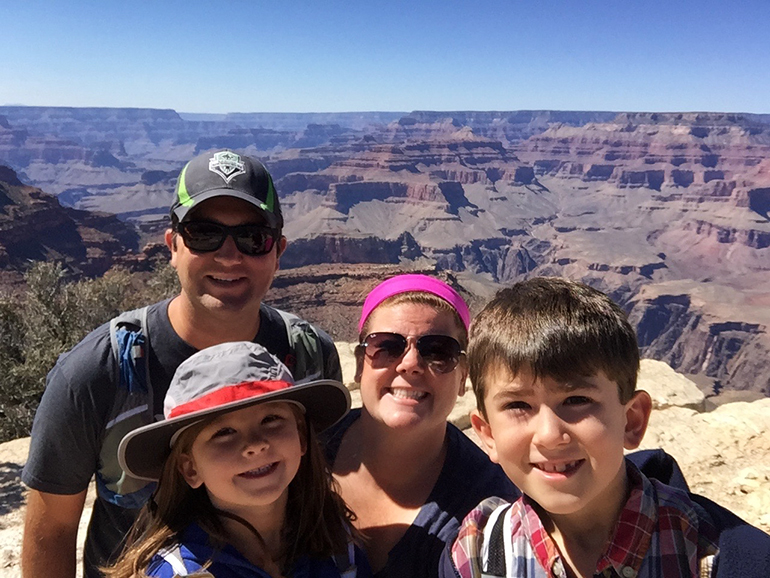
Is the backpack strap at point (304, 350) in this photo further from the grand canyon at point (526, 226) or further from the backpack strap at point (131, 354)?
the grand canyon at point (526, 226)

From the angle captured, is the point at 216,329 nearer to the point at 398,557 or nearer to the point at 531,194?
the point at 398,557

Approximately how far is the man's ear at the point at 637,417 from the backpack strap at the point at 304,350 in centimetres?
145

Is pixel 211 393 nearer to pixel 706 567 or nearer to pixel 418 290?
pixel 418 290

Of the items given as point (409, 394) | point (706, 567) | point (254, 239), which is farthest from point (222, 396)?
point (706, 567)

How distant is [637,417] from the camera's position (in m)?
1.71

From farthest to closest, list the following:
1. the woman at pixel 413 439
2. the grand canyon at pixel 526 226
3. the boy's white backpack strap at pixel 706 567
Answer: the grand canyon at pixel 526 226 < the woman at pixel 413 439 < the boy's white backpack strap at pixel 706 567

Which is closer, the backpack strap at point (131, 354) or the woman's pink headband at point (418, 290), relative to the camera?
the backpack strap at point (131, 354)

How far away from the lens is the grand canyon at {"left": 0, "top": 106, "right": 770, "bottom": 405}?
5338 centimetres

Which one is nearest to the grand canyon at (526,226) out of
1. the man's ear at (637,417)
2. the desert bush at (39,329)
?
the desert bush at (39,329)

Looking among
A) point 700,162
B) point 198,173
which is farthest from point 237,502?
point 700,162

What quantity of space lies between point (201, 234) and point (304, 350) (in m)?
0.72

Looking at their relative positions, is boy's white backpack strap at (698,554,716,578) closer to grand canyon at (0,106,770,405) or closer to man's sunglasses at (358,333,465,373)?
man's sunglasses at (358,333,465,373)

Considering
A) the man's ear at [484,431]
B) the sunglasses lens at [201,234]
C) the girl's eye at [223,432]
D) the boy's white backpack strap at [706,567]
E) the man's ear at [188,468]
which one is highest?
the sunglasses lens at [201,234]

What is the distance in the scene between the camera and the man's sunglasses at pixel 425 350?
2248 mm
